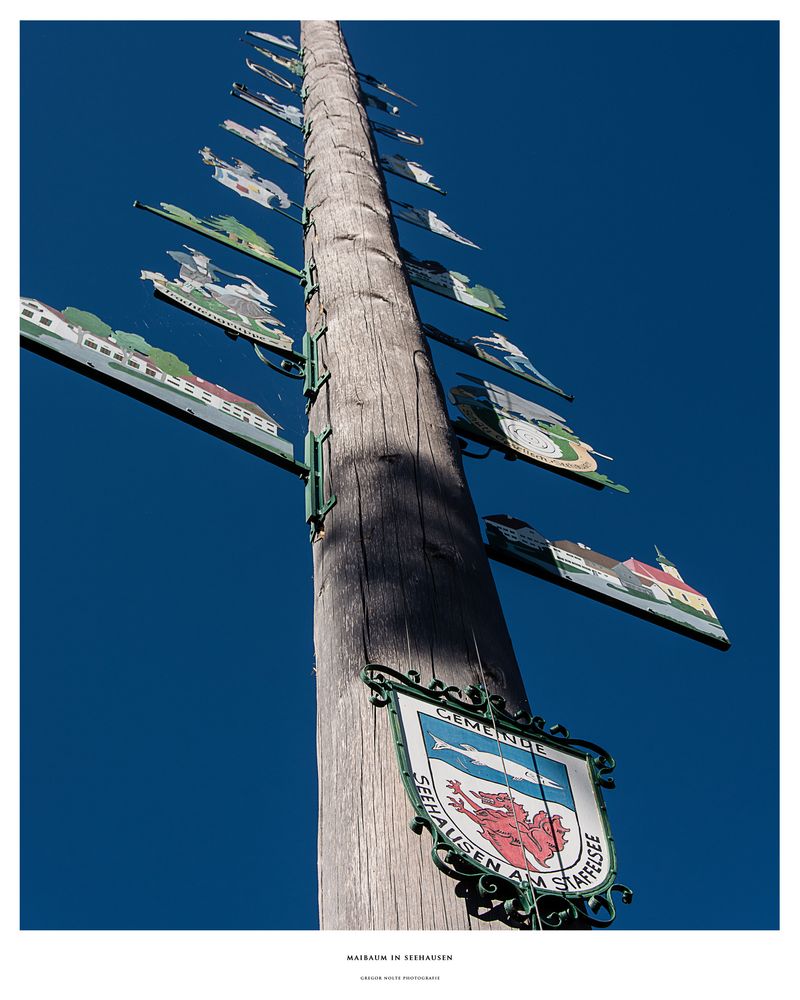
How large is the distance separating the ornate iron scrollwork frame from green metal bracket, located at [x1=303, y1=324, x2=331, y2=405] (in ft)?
4.17

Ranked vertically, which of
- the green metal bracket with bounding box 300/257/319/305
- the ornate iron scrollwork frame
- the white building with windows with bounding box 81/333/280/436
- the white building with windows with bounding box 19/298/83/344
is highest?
the green metal bracket with bounding box 300/257/319/305

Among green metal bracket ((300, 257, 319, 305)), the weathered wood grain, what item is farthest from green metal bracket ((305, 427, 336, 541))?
green metal bracket ((300, 257, 319, 305))

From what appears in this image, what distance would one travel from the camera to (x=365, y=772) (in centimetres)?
185

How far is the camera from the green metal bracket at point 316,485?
8.34 ft

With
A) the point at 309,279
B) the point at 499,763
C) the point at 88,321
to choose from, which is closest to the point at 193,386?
the point at 88,321

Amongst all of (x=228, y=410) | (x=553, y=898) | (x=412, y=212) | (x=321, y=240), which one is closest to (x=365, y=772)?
(x=553, y=898)

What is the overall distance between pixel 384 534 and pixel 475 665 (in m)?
0.42

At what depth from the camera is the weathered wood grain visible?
1.73 meters

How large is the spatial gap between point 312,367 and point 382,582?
1.13 metres

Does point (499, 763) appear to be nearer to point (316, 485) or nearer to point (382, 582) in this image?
point (382, 582)

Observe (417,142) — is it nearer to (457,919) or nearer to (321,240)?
(321,240)

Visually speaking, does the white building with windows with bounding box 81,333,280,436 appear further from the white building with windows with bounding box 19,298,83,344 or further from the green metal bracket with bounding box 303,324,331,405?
the green metal bracket with bounding box 303,324,331,405

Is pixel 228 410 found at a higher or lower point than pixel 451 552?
higher

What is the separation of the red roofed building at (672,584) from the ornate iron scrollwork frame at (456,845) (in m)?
1.15
